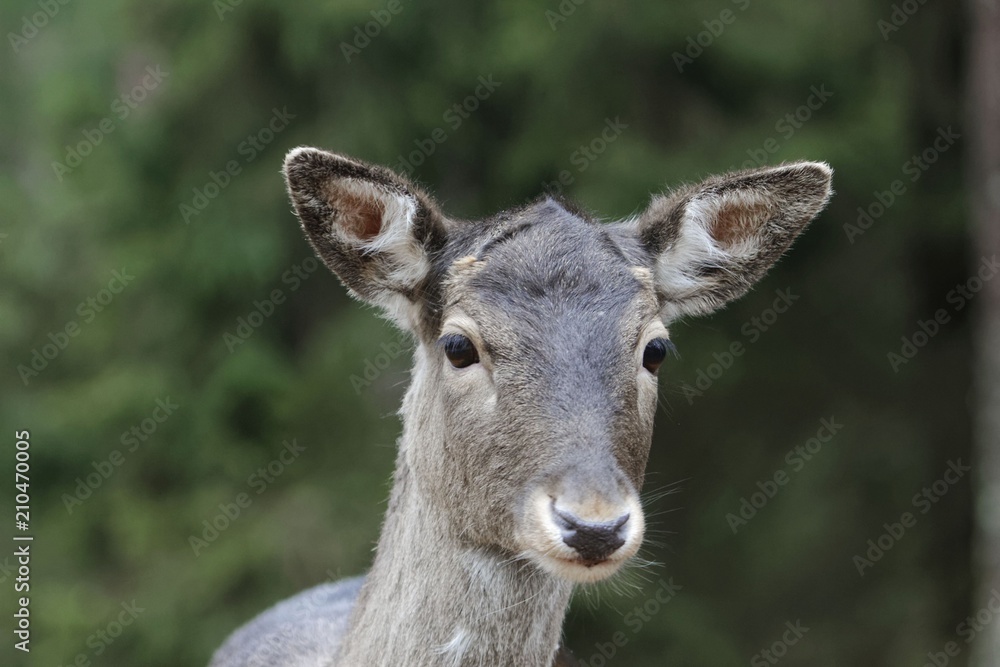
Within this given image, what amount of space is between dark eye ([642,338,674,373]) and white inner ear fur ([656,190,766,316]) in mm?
498

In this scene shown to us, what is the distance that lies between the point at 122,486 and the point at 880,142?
6722 mm

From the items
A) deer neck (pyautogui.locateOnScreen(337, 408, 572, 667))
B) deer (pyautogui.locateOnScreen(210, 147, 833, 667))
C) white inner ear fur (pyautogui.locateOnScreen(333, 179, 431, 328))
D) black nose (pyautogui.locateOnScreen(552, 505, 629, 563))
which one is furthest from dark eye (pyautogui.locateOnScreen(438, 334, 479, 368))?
black nose (pyautogui.locateOnScreen(552, 505, 629, 563))

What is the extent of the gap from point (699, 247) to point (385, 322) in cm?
412

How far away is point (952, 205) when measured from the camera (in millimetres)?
9414

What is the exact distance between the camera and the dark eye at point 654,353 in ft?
13.6

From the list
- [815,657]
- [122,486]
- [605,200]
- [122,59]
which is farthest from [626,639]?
[122,59]

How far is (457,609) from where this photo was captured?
397 cm

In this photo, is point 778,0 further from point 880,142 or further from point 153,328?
point 153,328

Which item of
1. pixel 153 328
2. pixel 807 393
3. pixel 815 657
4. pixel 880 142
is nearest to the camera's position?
pixel 880 142

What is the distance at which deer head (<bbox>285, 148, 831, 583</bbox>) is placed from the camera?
3.70 metres

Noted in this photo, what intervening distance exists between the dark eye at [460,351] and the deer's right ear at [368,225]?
45cm

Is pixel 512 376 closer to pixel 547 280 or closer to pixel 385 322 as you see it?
pixel 547 280

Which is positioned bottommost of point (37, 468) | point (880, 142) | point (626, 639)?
point (37, 468)

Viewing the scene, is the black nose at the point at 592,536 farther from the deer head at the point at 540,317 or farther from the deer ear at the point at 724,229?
the deer ear at the point at 724,229
